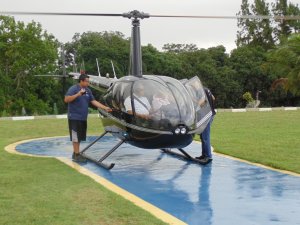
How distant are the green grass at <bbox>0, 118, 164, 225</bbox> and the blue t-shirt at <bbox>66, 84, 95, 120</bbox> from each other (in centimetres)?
103

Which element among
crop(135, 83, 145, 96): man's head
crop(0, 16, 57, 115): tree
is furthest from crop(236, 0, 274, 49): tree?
crop(135, 83, 145, 96): man's head

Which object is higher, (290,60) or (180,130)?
(290,60)

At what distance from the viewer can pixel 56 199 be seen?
20.5 ft

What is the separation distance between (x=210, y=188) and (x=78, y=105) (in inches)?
139

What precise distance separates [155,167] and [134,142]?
0.96m

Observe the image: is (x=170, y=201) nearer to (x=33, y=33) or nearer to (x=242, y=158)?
(x=242, y=158)

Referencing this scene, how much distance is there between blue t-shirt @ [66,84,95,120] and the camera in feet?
31.6

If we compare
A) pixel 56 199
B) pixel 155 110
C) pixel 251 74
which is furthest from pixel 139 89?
pixel 251 74

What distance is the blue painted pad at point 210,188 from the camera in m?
5.83

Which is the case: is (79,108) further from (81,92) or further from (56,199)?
(56,199)

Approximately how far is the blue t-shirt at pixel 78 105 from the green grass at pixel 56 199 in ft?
3.39

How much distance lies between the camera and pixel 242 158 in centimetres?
1042

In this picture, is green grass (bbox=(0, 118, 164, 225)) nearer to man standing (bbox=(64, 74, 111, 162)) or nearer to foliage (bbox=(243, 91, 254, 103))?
man standing (bbox=(64, 74, 111, 162))

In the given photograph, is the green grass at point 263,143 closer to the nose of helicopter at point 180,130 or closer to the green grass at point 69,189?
the green grass at point 69,189
